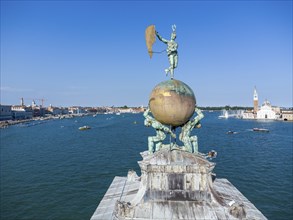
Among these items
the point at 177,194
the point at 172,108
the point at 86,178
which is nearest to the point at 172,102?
the point at 172,108

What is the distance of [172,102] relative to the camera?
875 cm

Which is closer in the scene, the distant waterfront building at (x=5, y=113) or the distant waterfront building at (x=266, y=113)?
the distant waterfront building at (x=5, y=113)

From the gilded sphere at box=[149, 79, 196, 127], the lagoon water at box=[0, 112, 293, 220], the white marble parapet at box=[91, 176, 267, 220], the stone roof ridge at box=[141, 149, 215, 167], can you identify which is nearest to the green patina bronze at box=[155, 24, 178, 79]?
the gilded sphere at box=[149, 79, 196, 127]

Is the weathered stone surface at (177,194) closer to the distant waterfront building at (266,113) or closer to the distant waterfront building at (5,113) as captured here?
→ the distant waterfront building at (5,113)

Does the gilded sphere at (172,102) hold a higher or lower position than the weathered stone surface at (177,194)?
higher

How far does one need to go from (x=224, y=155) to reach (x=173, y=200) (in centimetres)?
2761

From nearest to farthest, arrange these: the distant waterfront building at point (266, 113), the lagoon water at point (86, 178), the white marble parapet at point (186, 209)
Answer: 1. the white marble parapet at point (186, 209)
2. the lagoon water at point (86, 178)
3. the distant waterfront building at point (266, 113)

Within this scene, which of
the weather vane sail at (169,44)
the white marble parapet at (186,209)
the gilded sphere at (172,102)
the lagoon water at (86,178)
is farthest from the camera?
the lagoon water at (86,178)

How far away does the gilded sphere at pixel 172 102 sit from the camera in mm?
8773

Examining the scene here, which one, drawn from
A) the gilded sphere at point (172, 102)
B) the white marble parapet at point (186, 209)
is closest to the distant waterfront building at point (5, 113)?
the white marble parapet at point (186, 209)

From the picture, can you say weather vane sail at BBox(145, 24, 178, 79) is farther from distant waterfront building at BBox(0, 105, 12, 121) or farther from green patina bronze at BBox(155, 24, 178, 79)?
distant waterfront building at BBox(0, 105, 12, 121)

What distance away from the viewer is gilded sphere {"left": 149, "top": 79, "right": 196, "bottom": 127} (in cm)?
877

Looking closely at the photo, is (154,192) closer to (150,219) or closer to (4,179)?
(150,219)

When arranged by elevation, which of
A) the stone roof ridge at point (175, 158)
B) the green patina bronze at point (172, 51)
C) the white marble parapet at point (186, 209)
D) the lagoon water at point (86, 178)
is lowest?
the lagoon water at point (86, 178)
